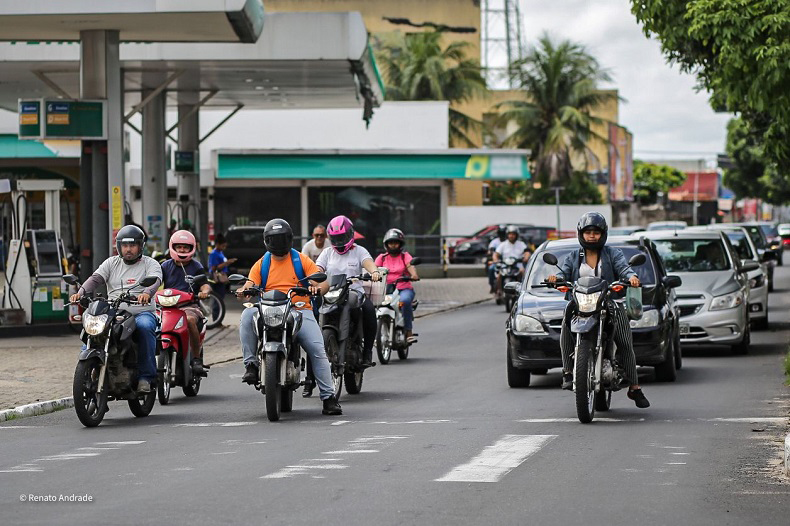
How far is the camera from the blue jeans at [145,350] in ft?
40.2

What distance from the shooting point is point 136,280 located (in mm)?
12523

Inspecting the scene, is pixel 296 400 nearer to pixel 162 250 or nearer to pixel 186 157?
pixel 162 250

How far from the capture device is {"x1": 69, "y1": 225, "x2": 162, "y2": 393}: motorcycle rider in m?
12.3

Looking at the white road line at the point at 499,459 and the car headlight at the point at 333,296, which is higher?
the car headlight at the point at 333,296

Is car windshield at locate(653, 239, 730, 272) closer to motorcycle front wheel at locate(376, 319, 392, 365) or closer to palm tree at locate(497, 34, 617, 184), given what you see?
motorcycle front wheel at locate(376, 319, 392, 365)

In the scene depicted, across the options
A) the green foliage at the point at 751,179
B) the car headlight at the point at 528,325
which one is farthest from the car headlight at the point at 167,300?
the green foliage at the point at 751,179

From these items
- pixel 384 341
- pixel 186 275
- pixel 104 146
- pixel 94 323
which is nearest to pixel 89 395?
pixel 94 323

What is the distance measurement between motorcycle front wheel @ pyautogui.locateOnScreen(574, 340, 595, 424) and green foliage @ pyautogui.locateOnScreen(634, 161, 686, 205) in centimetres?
9533

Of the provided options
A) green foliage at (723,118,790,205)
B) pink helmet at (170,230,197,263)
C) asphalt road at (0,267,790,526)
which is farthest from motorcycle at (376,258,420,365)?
green foliage at (723,118,790,205)

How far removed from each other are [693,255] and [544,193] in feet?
162

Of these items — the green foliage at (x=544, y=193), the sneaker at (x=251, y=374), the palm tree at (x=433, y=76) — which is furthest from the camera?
the green foliage at (x=544, y=193)

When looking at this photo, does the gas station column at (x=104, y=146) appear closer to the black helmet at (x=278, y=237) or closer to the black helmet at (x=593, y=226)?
the black helmet at (x=278, y=237)

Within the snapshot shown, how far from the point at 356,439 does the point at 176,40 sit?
46.4 ft

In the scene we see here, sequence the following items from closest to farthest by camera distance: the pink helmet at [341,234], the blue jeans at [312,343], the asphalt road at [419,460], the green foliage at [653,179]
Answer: the asphalt road at [419,460], the blue jeans at [312,343], the pink helmet at [341,234], the green foliage at [653,179]
